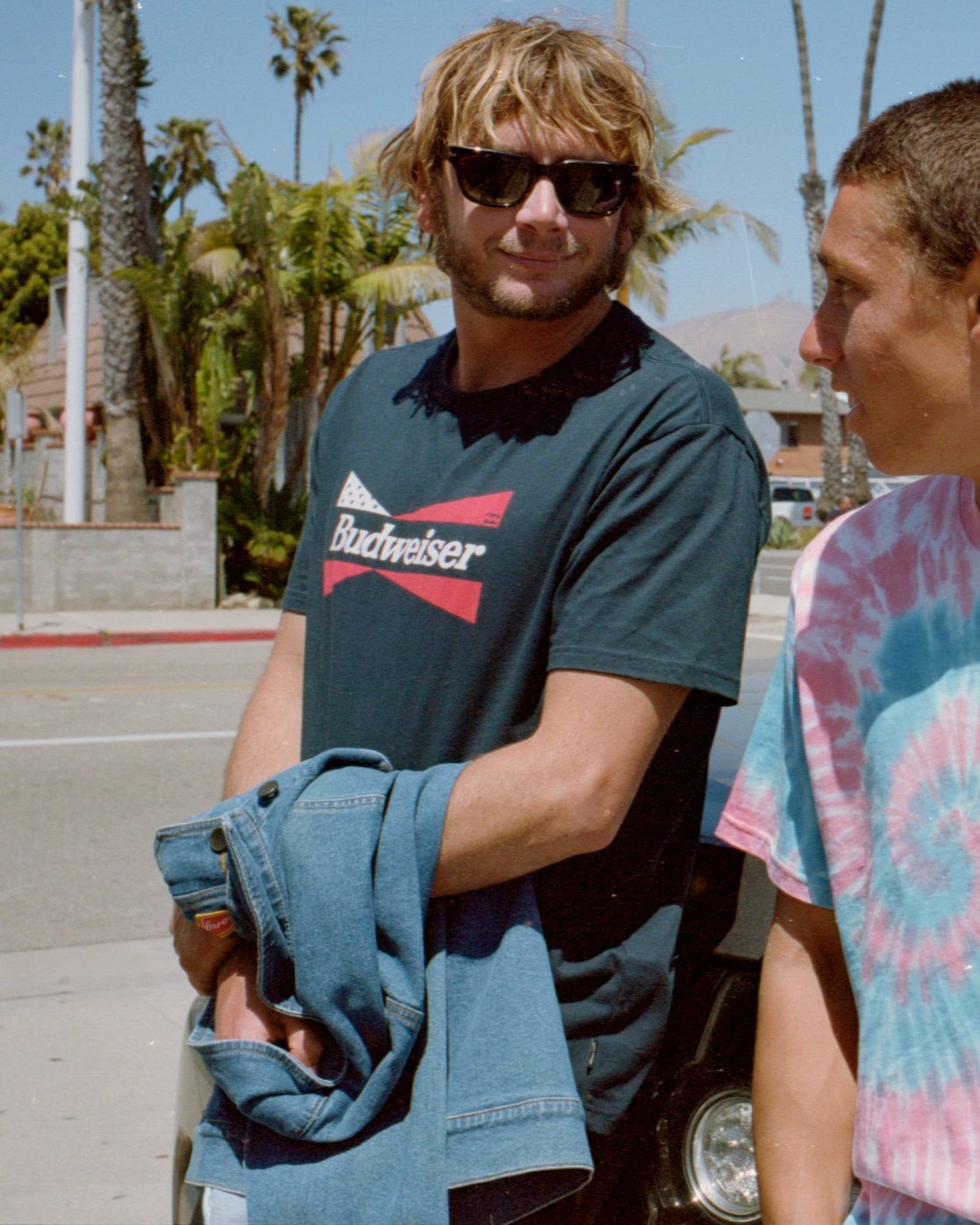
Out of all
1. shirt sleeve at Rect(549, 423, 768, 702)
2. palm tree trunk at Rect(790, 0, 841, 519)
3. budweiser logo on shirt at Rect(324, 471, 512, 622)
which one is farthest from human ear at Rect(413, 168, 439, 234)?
palm tree trunk at Rect(790, 0, 841, 519)

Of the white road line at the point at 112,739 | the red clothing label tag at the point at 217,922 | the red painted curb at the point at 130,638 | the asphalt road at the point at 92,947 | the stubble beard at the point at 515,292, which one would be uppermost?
the stubble beard at the point at 515,292

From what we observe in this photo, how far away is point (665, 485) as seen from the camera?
1585 millimetres

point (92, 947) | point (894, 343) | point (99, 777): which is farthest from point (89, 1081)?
point (99, 777)

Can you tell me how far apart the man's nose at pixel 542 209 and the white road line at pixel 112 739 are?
7.37m

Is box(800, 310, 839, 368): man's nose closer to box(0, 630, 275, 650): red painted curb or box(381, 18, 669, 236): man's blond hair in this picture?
box(381, 18, 669, 236): man's blond hair

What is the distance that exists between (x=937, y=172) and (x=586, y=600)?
1.88 ft

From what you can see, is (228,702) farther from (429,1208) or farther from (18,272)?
(18,272)

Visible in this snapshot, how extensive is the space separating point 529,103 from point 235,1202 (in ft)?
4.34

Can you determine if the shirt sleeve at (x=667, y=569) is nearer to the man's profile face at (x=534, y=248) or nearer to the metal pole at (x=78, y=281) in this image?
the man's profile face at (x=534, y=248)

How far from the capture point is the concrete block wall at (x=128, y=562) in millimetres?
16844

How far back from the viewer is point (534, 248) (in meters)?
1.77

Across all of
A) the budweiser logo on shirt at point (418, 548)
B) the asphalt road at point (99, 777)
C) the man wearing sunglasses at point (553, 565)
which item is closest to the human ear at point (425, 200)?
the man wearing sunglasses at point (553, 565)

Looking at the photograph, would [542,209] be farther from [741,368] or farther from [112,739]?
[741,368]

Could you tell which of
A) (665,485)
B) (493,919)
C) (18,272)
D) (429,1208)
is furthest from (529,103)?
(18,272)
